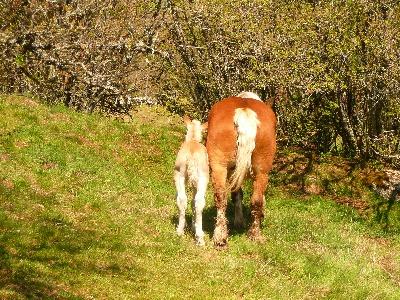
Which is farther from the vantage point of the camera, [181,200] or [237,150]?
[237,150]

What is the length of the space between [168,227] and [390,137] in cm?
694

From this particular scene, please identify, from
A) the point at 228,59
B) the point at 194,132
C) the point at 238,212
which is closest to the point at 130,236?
the point at 194,132

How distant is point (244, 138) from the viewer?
362 inches

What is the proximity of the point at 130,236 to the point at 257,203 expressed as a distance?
2445 mm

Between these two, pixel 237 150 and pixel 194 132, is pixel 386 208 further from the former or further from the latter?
pixel 194 132

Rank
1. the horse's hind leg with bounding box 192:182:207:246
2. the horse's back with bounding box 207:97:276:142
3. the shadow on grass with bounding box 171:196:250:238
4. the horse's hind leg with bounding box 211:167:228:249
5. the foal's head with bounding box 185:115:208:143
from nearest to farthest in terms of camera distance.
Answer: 1. the horse's hind leg with bounding box 192:182:207:246
2. the horse's hind leg with bounding box 211:167:228:249
3. the horse's back with bounding box 207:97:276:142
4. the foal's head with bounding box 185:115:208:143
5. the shadow on grass with bounding box 171:196:250:238

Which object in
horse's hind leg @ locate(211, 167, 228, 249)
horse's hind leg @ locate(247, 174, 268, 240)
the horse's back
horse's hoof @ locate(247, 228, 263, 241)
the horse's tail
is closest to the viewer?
horse's hind leg @ locate(211, 167, 228, 249)

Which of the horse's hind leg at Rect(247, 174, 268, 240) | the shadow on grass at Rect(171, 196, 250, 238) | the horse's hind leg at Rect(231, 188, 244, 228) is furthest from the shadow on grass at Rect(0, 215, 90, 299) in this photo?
the horse's hind leg at Rect(231, 188, 244, 228)

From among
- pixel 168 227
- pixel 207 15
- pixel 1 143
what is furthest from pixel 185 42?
pixel 168 227

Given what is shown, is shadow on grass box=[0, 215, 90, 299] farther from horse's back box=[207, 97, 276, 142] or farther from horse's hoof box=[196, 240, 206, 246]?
horse's back box=[207, 97, 276, 142]

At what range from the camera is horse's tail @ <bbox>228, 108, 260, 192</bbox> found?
30.2 feet

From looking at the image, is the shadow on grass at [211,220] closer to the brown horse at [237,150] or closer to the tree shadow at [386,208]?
the brown horse at [237,150]

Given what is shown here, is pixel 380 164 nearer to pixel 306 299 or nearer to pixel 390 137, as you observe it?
pixel 390 137

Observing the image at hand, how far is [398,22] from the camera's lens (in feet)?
44.1
